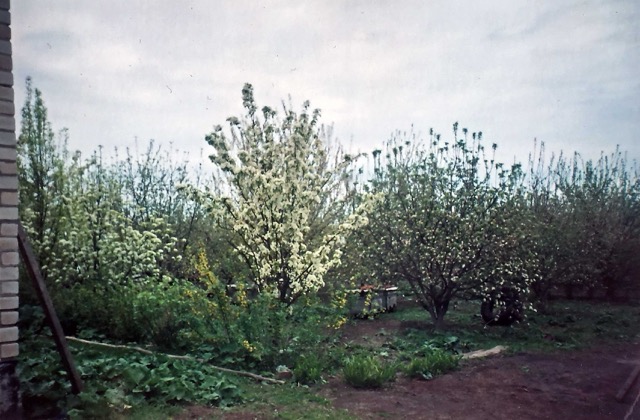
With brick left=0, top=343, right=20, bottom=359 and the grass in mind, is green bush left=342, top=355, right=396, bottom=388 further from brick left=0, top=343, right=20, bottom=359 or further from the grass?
brick left=0, top=343, right=20, bottom=359

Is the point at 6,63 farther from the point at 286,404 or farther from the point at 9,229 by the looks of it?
the point at 286,404

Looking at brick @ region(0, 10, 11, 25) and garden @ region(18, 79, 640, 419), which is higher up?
brick @ region(0, 10, 11, 25)

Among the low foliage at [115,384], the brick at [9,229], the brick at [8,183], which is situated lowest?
the low foliage at [115,384]

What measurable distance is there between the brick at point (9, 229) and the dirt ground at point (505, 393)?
2365 mm

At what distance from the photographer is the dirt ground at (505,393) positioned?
5.34 metres

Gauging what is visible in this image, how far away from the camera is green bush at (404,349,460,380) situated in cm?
667

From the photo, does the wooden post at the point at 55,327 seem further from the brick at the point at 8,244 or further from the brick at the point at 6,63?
the brick at the point at 6,63

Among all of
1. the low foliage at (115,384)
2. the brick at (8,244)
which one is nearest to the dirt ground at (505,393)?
the low foliage at (115,384)

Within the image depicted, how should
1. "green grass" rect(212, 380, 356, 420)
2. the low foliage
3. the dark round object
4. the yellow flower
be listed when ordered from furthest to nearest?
1. the dark round object
2. the yellow flower
3. "green grass" rect(212, 380, 356, 420)
4. the low foliage

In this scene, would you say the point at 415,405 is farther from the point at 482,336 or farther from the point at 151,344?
the point at 482,336

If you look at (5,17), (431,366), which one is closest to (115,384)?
(5,17)

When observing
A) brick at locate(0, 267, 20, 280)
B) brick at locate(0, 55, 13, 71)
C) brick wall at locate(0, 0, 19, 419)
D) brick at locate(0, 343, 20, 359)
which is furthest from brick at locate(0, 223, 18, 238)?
brick at locate(0, 55, 13, 71)

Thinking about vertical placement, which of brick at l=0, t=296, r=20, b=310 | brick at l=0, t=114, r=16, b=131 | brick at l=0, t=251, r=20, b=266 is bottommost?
brick at l=0, t=296, r=20, b=310

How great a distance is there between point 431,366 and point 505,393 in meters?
1.00
